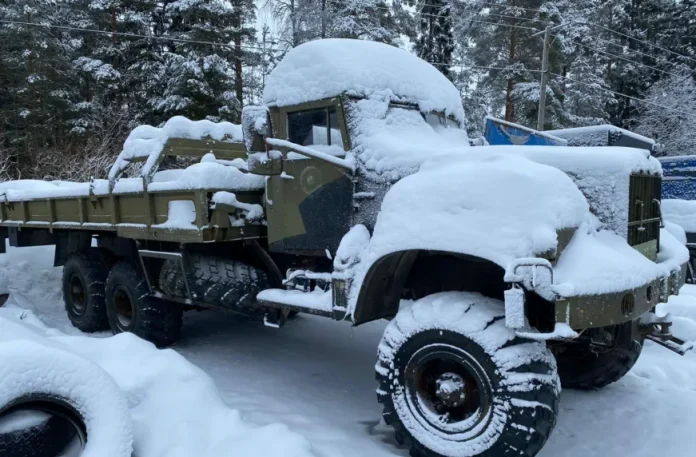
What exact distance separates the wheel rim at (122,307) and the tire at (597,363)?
14.4 feet

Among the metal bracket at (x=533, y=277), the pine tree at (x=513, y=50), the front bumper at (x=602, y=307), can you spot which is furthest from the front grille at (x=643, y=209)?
the pine tree at (x=513, y=50)

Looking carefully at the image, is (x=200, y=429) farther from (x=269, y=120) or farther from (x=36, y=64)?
(x=36, y=64)

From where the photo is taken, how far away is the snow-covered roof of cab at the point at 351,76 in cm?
420

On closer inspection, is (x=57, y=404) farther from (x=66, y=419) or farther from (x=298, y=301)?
(x=298, y=301)

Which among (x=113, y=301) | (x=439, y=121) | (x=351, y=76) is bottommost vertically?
(x=113, y=301)

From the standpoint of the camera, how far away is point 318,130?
434 cm

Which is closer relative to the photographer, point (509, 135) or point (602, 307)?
point (602, 307)

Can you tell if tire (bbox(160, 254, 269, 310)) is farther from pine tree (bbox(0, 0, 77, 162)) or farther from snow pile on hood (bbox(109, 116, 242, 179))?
pine tree (bbox(0, 0, 77, 162))

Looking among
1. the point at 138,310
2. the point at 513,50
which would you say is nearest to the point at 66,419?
the point at 138,310

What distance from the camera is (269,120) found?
14.4ft

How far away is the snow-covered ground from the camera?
11.6 ft

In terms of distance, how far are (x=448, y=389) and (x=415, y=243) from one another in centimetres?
85

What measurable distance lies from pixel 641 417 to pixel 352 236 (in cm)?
245

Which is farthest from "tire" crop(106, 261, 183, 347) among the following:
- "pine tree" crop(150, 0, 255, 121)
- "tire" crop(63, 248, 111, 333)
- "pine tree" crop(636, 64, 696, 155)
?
"pine tree" crop(636, 64, 696, 155)
